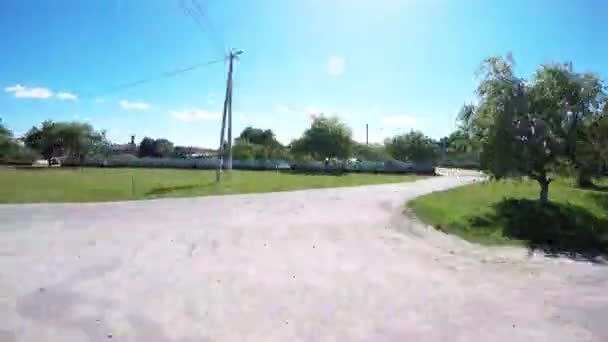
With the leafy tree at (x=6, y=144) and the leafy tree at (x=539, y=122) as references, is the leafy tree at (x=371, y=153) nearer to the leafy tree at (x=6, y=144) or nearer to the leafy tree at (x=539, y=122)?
the leafy tree at (x=6, y=144)

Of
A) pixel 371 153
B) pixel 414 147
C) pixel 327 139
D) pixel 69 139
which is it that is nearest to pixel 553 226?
pixel 327 139

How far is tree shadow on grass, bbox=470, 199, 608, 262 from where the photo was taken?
1156 cm

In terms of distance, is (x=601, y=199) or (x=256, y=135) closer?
(x=601, y=199)

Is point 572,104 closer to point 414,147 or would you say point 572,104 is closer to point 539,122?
point 539,122

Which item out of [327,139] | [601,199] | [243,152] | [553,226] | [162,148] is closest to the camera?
[553,226]

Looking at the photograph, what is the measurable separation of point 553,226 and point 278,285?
427 inches

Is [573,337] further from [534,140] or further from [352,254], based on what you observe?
[534,140]

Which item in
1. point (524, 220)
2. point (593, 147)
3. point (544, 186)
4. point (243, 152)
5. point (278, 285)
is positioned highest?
point (243, 152)

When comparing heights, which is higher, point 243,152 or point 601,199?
point 243,152

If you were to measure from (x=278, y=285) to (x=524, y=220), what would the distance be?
10.5 m

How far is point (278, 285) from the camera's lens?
7.37m

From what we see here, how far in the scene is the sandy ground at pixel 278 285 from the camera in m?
5.51

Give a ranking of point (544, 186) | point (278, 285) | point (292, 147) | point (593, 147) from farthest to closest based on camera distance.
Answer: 1. point (292, 147)
2. point (544, 186)
3. point (593, 147)
4. point (278, 285)

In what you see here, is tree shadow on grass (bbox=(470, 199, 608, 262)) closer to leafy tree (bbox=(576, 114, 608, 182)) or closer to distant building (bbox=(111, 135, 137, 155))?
leafy tree (bbox=(576, 114, 608, 182))
